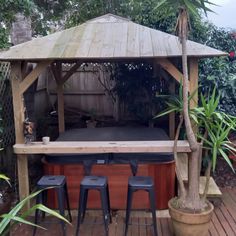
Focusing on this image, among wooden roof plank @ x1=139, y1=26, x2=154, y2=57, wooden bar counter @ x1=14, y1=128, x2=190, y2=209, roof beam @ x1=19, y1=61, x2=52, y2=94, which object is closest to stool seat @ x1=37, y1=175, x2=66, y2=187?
wooden bar counter @ x1=14, y1=128, x2=190, y2=209

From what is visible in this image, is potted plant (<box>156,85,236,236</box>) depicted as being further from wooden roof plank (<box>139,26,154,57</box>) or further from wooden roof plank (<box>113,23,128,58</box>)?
wooden roof plank (<box>113,23,128,58</box>)

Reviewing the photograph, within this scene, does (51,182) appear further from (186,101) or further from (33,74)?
(186,101)

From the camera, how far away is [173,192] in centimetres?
420

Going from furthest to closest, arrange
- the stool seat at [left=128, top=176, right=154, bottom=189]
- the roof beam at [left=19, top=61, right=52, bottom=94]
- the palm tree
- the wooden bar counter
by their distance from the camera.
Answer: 1. the wooden bar counter
2. the roof beam at [left=19, top=61, right=52, bottom=94]
3. the stool seat at [left=128, top=176, right=154, bottom=189]
4. the palm tree

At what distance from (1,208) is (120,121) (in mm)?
4034

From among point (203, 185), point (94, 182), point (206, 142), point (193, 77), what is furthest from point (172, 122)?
point (94, 182)

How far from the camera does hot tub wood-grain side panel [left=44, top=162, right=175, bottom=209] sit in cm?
404

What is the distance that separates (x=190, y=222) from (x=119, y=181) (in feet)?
3.74

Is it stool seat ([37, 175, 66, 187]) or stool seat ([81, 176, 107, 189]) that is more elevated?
stool seat ([81, 176, 107, 189])

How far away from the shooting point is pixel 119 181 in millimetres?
4051

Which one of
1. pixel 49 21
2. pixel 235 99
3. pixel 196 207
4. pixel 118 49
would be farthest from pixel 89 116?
pixel 196 207

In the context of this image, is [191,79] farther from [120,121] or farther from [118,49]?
[120,121]

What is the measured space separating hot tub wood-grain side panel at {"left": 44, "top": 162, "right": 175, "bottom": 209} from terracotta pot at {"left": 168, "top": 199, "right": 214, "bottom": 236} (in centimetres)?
80

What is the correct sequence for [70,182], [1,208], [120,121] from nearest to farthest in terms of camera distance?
1. [1,208]
2. [70,182]
3. [120,121]
